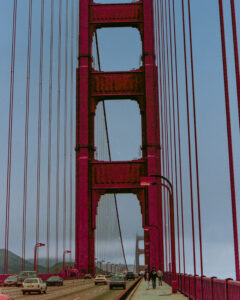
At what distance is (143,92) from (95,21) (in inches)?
352

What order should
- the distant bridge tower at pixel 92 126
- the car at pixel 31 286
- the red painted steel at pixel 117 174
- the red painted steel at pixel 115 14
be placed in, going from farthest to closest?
1. the red painted steel at pixel 115 14
2. the red painted steel at pixel 117 174
3. the distant bridge tower at pixel 92 126
4. the car at pixel 31 286

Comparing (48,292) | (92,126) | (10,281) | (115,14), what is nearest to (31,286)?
(48,292)

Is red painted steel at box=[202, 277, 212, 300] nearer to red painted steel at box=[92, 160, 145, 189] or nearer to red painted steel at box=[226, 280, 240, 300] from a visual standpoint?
red painted steel at box=[226, 280, 240, 300]

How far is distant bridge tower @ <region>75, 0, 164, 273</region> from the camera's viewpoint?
5109cm

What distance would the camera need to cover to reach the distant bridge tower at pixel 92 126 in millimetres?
51094

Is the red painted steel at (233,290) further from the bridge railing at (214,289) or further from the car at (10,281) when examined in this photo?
the car at (10,281)

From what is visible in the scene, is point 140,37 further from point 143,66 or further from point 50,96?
point 50,96

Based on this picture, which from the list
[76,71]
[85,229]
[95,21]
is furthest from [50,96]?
[85,229]

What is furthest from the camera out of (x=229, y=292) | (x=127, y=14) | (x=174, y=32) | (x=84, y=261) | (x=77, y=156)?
(x=127, y=14)

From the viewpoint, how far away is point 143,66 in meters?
56.2

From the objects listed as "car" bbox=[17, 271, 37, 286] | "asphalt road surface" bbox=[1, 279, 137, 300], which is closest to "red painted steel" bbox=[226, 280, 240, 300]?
"asphalt road surface" bbox=[1, 279, 137, 300]

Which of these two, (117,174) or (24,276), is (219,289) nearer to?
(24,276)

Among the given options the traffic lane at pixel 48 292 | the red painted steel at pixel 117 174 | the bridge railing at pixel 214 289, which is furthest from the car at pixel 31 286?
the red painted steel at pixel 117 174

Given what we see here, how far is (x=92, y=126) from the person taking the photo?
2162 inches
